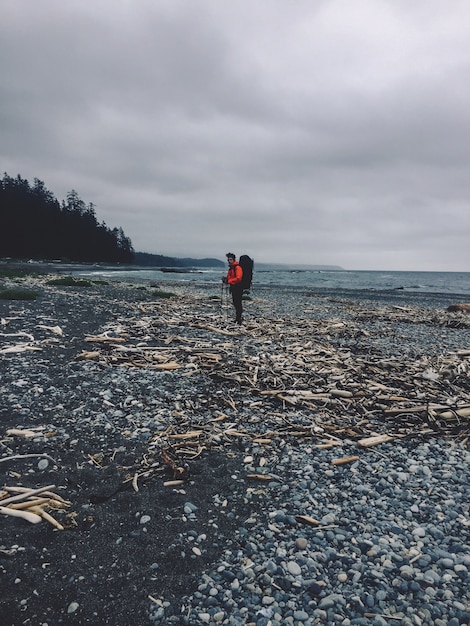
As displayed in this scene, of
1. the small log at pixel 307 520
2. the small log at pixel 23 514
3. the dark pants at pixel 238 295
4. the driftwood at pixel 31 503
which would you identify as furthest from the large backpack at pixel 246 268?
the small log at pixel 23 514

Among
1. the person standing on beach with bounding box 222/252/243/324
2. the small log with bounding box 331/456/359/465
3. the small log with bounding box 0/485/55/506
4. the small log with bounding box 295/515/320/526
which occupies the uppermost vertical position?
the person standing on beach with bounding box 222/252/243/324

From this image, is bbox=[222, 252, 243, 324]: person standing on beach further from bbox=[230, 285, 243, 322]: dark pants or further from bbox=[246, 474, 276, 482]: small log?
bbox=[246, 474, 276, 482]: small log

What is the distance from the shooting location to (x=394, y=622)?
3477 mm

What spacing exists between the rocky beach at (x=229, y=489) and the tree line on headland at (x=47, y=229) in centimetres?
10678

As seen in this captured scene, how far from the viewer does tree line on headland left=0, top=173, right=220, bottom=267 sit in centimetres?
10150

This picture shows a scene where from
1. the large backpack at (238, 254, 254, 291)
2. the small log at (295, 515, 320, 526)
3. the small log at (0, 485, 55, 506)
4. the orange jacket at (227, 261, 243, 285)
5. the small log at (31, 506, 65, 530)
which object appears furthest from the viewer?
the orange jacket at (227, 261, 243, 285)

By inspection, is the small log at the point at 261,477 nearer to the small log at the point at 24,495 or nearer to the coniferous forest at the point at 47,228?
the small log at the point at 24,495

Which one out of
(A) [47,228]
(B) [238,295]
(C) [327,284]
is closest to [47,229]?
(A) [47,228]

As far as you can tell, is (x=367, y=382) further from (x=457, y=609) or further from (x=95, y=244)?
(x=95, y=244)

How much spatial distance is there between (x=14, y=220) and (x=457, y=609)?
119m

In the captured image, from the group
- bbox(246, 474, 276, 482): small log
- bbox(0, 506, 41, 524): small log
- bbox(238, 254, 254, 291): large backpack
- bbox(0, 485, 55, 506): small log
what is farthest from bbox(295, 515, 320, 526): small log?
bbox(238, 254, 254, 291): large backpack

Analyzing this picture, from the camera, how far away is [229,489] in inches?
216

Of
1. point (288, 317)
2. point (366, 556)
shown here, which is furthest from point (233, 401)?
point (288, 317)

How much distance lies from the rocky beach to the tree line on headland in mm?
106783
